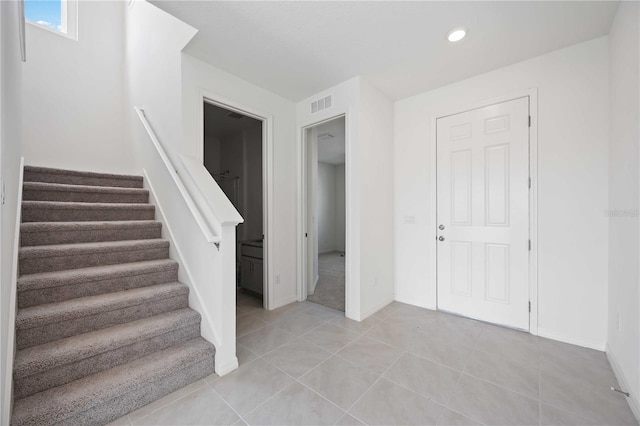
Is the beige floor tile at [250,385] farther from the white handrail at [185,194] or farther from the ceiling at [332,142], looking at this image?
the ceiling at [332,142]

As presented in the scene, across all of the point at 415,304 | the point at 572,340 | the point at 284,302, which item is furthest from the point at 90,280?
the point at 572,340

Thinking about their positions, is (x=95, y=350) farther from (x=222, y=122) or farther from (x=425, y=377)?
(x=222, y=122)

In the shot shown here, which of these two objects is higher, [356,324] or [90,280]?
[90,280]

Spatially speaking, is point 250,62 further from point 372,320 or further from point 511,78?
point 372,320

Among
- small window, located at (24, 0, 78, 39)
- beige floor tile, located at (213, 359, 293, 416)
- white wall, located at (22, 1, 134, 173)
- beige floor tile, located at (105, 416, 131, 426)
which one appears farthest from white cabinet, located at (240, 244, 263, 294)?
small window, located at (24, 0, 78, 39)

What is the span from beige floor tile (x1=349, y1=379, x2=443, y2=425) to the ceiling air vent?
9.13ft

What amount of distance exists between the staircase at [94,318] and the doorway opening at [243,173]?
1.34 m

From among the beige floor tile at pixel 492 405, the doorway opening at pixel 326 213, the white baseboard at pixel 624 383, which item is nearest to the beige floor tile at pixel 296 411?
the beige floor tile at pixel 492 405

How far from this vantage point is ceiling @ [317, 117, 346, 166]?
4450 millimetres

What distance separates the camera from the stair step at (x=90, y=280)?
1.73m

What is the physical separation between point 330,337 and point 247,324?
2.98ft

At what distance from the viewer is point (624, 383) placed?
1684mm

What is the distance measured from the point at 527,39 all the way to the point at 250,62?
242 cm

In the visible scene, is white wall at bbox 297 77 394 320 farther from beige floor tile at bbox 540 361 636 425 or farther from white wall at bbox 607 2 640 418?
white wall at bbox 607 2 640 418
